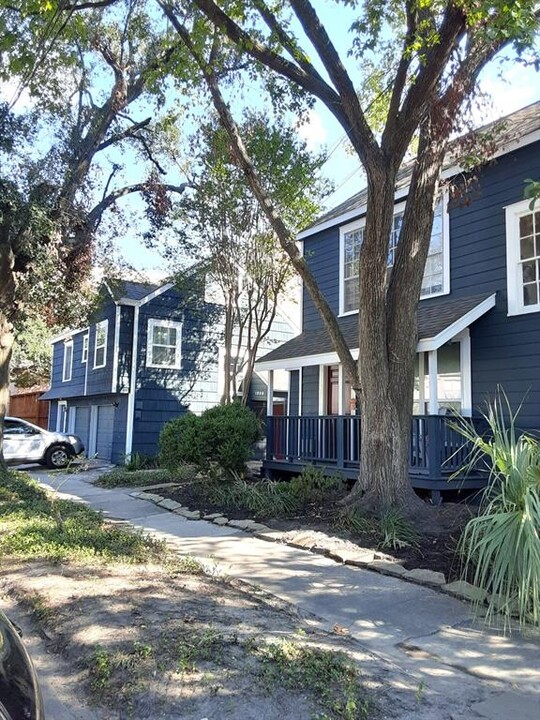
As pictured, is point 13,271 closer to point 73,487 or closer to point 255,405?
point 73,487

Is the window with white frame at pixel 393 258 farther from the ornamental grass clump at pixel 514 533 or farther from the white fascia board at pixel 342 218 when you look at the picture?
the ornamental grass clump at pixel 514 533

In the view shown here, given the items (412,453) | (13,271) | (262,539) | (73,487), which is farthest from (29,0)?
(73,487)

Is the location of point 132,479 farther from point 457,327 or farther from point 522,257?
point 522,257

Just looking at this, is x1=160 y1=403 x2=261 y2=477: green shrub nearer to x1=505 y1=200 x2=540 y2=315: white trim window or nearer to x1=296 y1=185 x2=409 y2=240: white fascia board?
x1=296 y1=185 x2=409 y2=240: white fascia board

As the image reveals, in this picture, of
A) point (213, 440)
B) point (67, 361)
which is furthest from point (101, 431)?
point (213, 440)

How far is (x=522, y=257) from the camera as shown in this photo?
29.9 ft

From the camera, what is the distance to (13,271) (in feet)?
36.6

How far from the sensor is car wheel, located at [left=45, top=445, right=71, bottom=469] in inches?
662

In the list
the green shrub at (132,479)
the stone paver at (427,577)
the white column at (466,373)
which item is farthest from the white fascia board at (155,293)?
the stone paver at (427,577)

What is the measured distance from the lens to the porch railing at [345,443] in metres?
8.48

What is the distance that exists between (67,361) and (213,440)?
1433 cm

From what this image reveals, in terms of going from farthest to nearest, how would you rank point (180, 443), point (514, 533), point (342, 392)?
point (342, 392)
point (180, 443)
point (514, 533)

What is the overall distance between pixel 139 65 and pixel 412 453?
1057 centimetres

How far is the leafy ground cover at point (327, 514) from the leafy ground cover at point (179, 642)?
2.00 metres
